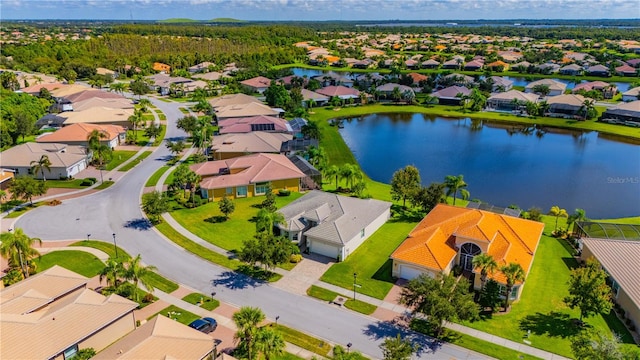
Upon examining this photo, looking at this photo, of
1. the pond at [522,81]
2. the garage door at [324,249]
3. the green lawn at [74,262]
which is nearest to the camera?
the green lawn at [74,262]

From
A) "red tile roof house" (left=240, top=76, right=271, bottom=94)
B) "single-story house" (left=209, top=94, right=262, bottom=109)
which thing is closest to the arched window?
"single-story house" (left=209, top=94, right=262, bottom=109)

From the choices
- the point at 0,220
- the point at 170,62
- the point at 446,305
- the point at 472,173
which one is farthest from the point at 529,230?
the point at 170,62

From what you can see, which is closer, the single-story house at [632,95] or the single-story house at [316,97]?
the single-story house at [632,95]

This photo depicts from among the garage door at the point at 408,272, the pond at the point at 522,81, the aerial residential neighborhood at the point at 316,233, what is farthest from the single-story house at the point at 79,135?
the pond at the point at 522,81

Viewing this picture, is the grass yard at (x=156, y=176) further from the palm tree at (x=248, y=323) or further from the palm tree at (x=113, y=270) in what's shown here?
the palm tree at (x=248, y=323)

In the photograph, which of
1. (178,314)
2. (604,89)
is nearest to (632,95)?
(604,89)

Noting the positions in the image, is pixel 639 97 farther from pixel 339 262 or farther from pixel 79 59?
pixel 79 59

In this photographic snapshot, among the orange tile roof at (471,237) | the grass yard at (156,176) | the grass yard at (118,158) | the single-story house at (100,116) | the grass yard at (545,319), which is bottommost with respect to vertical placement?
the grass yard at (545,319)
